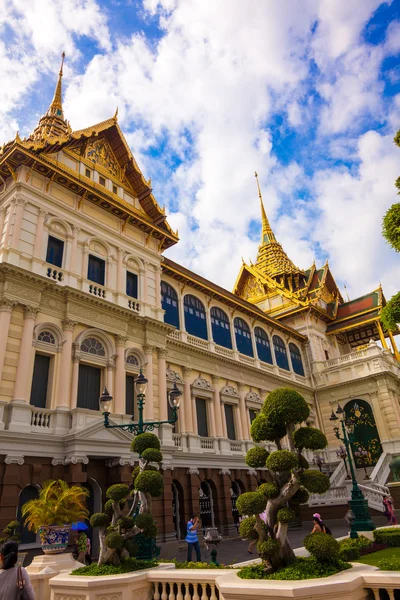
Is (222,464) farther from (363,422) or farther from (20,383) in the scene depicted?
(363,422)

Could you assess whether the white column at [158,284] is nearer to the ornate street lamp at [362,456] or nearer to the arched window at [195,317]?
the arched window at [195,317]

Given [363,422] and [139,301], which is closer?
[139,301]

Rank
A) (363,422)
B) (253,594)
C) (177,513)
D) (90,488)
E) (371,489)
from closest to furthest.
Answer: (253,594) < (90,488) < (177,513) < (371,489) < (363,422)

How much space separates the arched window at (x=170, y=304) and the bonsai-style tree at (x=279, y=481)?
1540 centimetres

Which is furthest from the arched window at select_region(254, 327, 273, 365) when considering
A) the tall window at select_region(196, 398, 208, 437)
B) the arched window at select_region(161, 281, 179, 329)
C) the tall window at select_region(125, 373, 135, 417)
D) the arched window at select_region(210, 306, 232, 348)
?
the tall window at select_region(125, 373, 135, 417)

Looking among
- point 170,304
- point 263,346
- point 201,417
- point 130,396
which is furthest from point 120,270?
point 263,346

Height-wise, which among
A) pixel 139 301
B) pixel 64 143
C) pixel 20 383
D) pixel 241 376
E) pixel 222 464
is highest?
pixel 64 143

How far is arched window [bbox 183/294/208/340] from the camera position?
24297mm

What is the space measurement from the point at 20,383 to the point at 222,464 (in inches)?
458

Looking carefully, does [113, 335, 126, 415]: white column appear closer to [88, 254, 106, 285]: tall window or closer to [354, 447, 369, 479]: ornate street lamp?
[88, 254, 106, 285]: tall window

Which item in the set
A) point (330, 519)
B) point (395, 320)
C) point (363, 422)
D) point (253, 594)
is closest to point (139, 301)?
point (395, 320)

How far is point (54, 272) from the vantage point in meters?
17.0

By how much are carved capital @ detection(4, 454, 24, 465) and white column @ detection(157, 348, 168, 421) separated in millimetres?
6482

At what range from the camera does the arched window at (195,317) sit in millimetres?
24297
